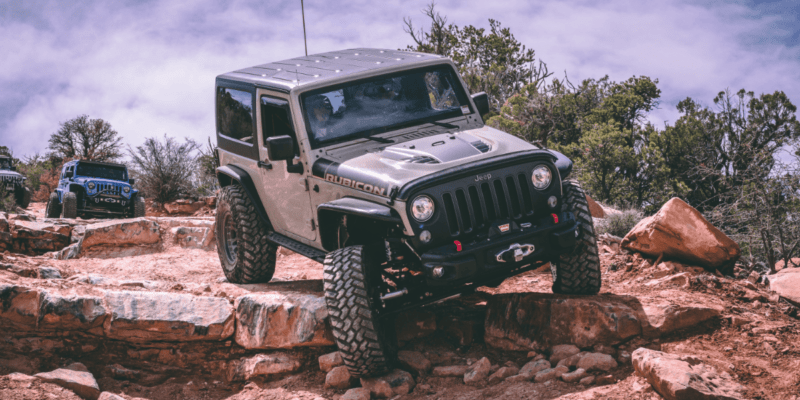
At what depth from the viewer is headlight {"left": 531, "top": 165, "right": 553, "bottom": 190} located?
15.5ft

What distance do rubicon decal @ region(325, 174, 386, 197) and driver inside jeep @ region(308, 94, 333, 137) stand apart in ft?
1.61

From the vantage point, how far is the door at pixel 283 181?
18.4ft

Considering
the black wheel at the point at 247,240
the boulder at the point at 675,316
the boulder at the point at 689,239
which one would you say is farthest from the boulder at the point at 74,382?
the boulder at the point at 689,239

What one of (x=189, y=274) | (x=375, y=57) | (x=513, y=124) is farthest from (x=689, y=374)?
(x=513, y=124)

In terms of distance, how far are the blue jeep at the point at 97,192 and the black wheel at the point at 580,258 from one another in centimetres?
1440

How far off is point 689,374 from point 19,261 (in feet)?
23.9

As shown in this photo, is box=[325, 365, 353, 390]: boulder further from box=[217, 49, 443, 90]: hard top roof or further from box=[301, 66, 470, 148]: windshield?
box=[217, 49, 443, 90]: hard top roof

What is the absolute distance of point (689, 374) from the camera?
3781mm

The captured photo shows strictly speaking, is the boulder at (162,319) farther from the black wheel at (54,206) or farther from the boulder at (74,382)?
the black wheel at (54,206)

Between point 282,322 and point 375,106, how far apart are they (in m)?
2.02

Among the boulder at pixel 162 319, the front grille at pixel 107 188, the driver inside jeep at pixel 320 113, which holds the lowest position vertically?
the boulder at pixel 162 319

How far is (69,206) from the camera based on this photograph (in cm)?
1585

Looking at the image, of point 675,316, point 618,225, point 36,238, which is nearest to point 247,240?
point 675,316

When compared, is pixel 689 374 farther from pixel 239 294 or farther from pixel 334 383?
pixel 239 294
